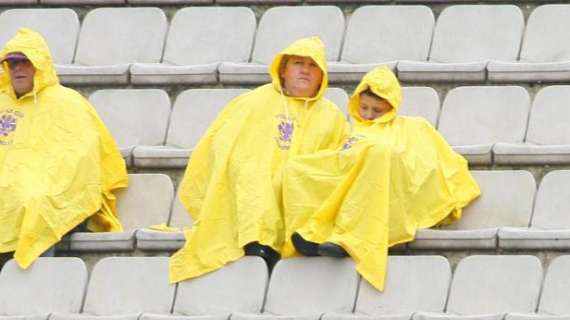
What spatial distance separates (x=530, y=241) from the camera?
31.3ft

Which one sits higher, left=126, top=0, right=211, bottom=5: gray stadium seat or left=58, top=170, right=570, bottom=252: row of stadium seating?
left=126, top=0, right=211, bottom=5: gray stadium seat

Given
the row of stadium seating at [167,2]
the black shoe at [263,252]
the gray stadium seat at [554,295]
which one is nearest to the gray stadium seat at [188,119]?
the row of stadium seating at [167,2]

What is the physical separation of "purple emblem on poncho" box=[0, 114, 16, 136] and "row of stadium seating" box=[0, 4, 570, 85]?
0.83 metres

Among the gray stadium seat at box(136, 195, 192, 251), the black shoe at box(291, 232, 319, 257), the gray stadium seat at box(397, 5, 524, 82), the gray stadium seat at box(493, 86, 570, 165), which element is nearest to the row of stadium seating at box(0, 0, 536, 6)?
the gray stadium seat at box(397, 5, 524, 82)

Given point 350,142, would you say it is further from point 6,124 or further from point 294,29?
point 294,29

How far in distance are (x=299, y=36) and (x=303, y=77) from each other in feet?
3.72

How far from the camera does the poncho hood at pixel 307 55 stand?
393 inches

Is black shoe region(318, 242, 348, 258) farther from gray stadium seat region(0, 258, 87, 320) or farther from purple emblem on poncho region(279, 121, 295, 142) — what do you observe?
gray stadium seat region(0, 258, 87, 320)

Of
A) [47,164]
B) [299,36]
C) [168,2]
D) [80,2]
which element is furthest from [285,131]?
[80,2]

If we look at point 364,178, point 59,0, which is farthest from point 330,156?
point 59,0

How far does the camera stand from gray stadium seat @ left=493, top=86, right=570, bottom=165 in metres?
10.0

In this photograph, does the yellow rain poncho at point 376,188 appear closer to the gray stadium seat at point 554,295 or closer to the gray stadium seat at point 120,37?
the gray stadium seat at point 554,295

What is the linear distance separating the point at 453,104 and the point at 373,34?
0.75 meters

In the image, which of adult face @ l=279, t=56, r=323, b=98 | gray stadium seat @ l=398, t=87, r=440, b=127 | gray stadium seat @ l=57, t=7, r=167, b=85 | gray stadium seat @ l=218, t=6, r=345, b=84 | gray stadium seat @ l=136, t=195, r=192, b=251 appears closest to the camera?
gray stadium seat @ l=136, t=195, r=192, b=251
